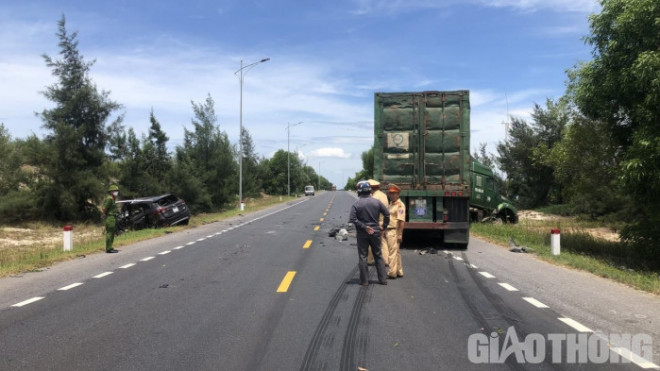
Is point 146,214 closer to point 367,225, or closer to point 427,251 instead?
point 427,251

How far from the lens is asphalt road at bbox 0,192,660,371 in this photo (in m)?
4.96

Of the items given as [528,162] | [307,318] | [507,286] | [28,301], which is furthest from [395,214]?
[528,162]

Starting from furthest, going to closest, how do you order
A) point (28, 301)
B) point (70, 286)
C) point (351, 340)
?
point (70, 286), point (28, 301), point (351, 340)

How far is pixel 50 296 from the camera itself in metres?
8.01

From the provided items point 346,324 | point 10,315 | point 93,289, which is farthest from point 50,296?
point 346,324

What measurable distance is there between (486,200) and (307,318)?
1777cm

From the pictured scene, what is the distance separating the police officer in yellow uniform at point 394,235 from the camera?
31.4 ft

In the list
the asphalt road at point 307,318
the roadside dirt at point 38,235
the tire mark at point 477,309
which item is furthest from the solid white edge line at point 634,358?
the roadside dirt at point 38,235

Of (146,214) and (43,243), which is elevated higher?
(146,214)

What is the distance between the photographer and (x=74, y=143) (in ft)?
95.2

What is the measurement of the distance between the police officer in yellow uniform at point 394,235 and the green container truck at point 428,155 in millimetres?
3849

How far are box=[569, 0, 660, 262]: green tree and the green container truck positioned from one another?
11.6ft

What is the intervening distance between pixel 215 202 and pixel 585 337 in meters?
37.6

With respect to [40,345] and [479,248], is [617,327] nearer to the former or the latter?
[40,345]
